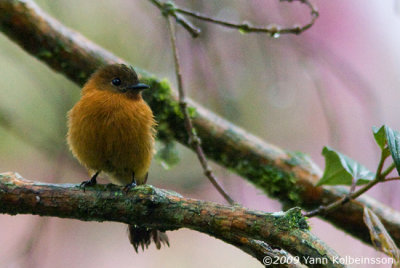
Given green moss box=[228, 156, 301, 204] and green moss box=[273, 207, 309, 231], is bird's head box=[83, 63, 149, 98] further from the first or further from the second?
green moss box=[273, 207, 309, 231]

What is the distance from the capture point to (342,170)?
2922mm

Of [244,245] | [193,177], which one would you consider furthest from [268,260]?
[193,177]

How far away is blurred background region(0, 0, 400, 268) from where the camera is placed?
14.1ft

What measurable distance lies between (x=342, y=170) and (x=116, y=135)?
144 cm

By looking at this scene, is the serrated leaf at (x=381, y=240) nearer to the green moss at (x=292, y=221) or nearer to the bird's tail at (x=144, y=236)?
the green moss at (x=292, y=221)

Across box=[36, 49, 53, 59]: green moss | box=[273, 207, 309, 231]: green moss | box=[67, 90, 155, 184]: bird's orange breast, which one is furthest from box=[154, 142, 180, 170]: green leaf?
box=[273, 207, 309, 231]: green moss

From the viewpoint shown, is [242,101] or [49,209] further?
[242,101]

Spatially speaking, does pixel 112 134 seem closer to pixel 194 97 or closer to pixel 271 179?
pixel 271 179

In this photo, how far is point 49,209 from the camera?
7.74 feet

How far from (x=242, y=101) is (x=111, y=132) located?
2175 mm

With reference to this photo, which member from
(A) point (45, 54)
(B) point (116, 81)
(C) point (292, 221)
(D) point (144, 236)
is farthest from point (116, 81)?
(C) point (292, 221)

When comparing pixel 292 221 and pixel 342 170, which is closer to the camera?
pixel 292 221

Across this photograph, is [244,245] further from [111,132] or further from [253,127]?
[253,127]

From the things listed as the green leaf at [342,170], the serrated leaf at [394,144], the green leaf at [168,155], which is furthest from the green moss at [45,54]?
the serrated leaf at [394,144]
